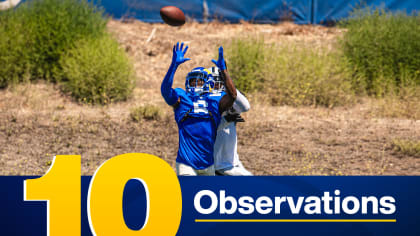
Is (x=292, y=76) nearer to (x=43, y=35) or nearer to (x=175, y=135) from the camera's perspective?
(x=175, y=135)

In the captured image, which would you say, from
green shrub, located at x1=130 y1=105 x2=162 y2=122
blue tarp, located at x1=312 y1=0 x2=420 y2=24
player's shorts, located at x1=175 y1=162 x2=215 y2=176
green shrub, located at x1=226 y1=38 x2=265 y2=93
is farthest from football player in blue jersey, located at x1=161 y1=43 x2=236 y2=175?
blue tarp, located at x1=312 y1=0 x2=420 y2=24

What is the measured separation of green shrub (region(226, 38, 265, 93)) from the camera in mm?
11992

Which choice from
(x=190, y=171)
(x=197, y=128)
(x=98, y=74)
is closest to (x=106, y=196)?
(x=190, y=171)

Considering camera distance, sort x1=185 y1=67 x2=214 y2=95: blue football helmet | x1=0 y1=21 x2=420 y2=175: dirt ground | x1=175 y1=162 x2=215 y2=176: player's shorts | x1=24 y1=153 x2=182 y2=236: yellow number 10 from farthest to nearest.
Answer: x1=0 y1=21 x2=420 y2=175: dirt ground
x1=185 y1=67 x2=214 y2=95: blue football helmet
x1=175 y1=162 x2=215 y2=176: player's shorts
x1=24 y1=153 x2=182 y2=236: yellow number 10

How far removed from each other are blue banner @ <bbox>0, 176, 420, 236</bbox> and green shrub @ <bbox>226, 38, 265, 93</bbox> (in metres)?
7.59

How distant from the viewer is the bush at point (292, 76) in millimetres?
11516

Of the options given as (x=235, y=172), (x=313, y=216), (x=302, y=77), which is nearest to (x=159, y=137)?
(x=302, y=77)

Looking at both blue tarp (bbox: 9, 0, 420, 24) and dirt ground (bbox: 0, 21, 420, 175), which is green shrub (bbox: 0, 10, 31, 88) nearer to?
dirt ground (bbox: 0, 21, 420, 175)

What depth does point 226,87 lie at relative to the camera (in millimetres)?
4434

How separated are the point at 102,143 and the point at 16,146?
1.51 meters

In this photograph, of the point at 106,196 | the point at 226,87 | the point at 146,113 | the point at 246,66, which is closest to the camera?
the point at 106,196

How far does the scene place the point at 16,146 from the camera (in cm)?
934

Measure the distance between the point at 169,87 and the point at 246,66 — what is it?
25.5 ft

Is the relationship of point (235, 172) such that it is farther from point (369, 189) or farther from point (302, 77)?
point (302, 77)
